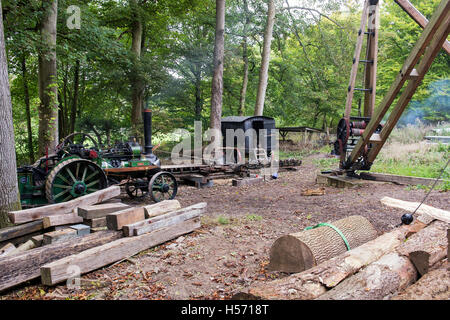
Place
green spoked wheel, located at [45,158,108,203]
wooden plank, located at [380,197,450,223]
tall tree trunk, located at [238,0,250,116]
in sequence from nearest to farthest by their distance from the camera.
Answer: wooden plank, located at [380,197,450,223] < green spoked wheel, located at [45,158,108,203] < tall tree trunk, located at [238,0,250,116]

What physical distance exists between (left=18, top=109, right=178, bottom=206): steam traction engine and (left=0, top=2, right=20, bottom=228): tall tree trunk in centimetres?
81

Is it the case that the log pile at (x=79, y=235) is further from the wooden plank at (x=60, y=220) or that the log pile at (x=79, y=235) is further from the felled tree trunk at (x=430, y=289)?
the felled tree trunk at (x=430, y=289)

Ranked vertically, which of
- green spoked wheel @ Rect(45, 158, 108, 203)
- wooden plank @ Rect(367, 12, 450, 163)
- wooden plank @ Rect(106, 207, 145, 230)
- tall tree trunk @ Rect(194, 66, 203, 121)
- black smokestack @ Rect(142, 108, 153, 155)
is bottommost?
wooden plank @ Rect(106, 207, 145, 230)

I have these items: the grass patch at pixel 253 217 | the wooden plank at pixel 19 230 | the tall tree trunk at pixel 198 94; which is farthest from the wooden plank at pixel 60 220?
Result: the tall tree trunk at pixel 198 94

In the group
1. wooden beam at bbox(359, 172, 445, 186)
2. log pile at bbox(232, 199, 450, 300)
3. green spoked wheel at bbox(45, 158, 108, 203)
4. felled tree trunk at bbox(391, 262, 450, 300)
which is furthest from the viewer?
wooden beam at bbox(359, 172, 445, 186)

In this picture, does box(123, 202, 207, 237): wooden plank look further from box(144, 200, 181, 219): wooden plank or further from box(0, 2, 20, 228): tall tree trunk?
box(0, 2, 20, 228): tall tree trunk

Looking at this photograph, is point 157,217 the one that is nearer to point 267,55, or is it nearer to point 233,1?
point 267,55

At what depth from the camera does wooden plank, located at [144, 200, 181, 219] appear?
4.48 m

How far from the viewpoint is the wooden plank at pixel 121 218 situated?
4070mm

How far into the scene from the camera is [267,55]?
15.2m

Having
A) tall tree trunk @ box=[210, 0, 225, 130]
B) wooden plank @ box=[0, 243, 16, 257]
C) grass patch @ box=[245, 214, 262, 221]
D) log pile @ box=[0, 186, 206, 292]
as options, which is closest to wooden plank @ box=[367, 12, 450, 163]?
grass patch @ box=[245, 214, 262, 221]

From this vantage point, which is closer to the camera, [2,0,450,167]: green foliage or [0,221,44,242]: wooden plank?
[0,221,44,242]: wooden plank

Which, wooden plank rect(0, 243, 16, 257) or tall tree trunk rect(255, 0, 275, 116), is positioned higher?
tall tree trunk rect(255, 0, 275, 116)

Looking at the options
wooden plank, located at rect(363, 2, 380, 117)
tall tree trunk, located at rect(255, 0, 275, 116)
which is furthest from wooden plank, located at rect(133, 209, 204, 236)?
tall tree trunk, located at rect(255, 0, 275, 116)
